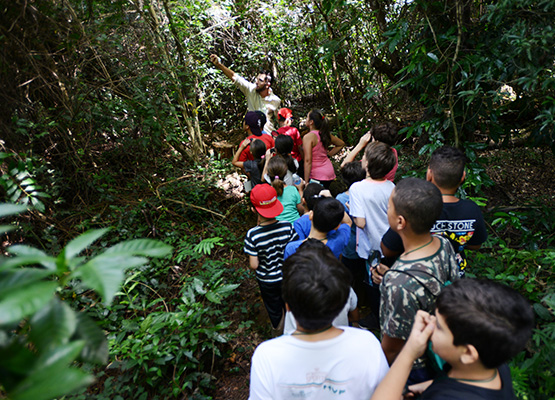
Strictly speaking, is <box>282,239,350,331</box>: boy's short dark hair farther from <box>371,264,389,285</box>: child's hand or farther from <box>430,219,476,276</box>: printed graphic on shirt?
<box>430,219,476,276</box>: printed graphic on shirt

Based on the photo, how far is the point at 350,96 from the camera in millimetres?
6871

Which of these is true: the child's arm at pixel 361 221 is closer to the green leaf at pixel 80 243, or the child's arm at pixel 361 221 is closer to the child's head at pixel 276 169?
the child's head at pixel 276 169

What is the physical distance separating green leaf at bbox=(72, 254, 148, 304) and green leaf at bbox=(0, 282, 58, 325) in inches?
2.5

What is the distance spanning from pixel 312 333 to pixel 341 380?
22 centimetres

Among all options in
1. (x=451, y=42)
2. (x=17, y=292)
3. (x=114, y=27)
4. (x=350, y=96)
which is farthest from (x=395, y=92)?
(x=17, y=292)

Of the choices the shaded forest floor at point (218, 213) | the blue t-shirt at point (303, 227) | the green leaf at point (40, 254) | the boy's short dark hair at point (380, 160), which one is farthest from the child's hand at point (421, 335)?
the shaded forest floor at point (218, 213)

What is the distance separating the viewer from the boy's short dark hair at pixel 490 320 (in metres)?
1.08

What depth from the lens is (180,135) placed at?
5.46 m

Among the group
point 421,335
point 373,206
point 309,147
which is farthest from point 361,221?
point 309,147

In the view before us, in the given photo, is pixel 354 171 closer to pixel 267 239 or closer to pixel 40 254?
pixel 267 239

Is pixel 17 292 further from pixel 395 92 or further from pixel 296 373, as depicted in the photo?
pixel 395 92

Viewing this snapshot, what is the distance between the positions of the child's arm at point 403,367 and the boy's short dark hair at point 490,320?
0.12 m

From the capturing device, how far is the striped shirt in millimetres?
2732

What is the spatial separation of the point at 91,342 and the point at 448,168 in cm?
238
